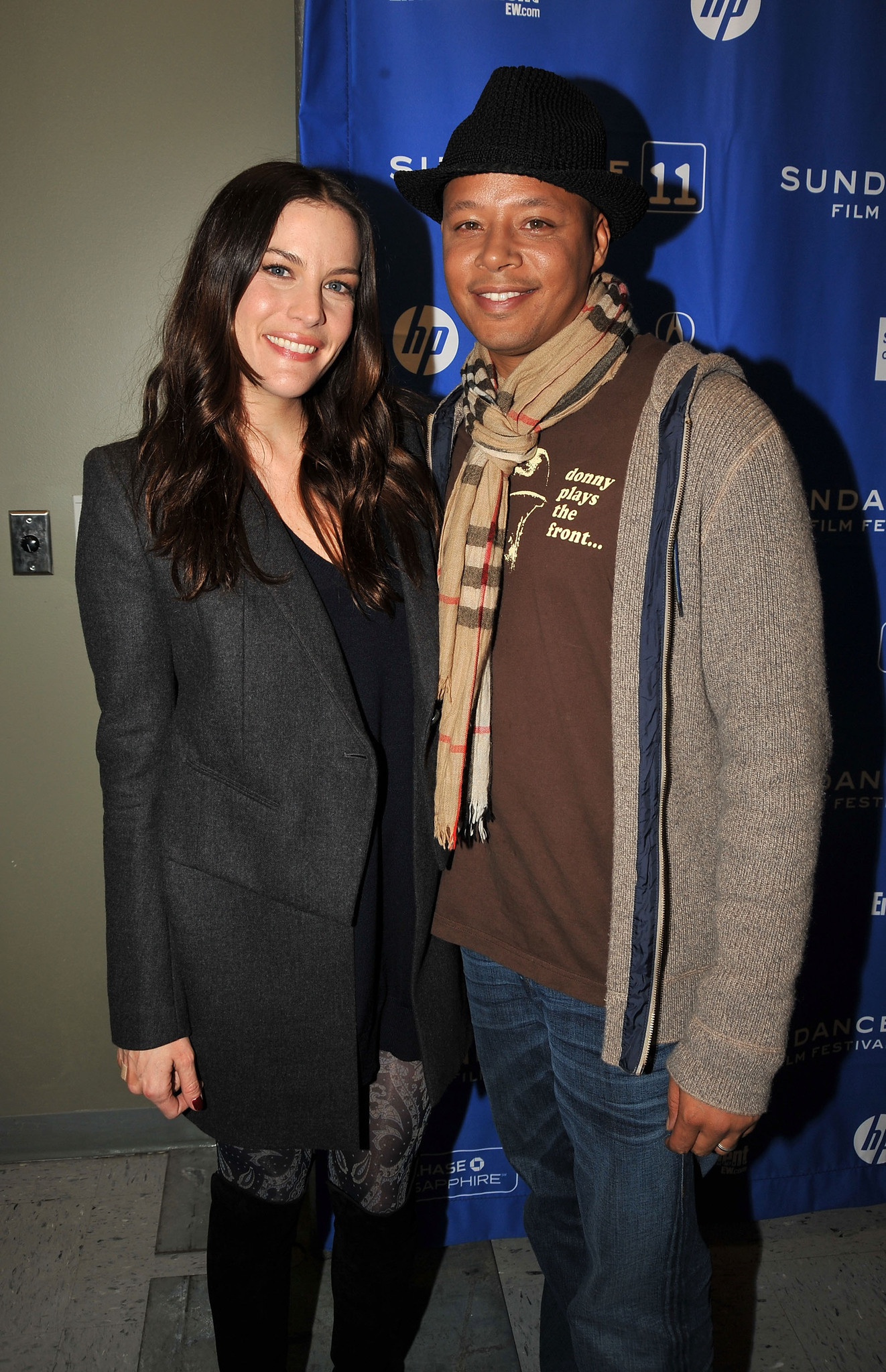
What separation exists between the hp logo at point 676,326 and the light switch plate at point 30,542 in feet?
4.90

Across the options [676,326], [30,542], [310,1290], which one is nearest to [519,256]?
[676,326]

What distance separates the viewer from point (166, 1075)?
4.69 feet

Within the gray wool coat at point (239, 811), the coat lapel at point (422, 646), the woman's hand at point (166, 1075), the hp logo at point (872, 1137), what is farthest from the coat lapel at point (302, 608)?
the hp logo at point (872, 1137)

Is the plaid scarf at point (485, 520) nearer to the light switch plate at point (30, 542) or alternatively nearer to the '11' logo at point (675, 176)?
the '11' logo at point (675, 176)

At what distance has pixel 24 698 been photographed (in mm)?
2346

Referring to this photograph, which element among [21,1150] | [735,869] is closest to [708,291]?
[735,869]

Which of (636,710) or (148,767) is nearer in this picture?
(636,710)

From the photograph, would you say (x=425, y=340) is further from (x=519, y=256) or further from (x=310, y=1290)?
(x=310, y=1290)

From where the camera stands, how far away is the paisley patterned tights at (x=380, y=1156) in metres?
1.50

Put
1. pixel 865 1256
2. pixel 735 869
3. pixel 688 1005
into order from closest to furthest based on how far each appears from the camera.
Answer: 1. pixel 735 869
2. pixel 688 1005
3. pixel 865 1256

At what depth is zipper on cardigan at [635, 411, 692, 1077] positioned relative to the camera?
3.84ft

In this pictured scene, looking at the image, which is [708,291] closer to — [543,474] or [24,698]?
[543,474]

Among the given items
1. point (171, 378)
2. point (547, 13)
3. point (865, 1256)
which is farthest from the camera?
point (865, 1256)

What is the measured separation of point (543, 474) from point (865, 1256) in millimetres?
2053
